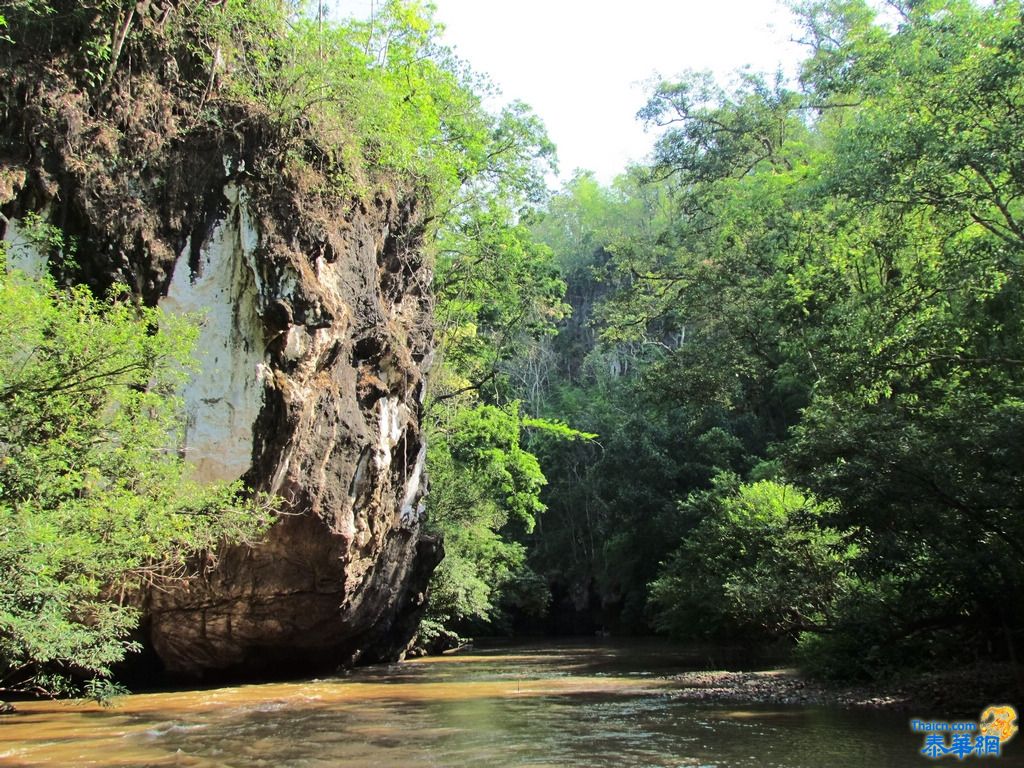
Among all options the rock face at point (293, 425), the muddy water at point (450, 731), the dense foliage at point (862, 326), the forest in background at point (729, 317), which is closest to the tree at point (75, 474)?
the forest in background at point (729, 317)

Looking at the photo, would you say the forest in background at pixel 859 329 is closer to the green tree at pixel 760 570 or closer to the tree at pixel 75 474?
the green tree at pixel 760 570

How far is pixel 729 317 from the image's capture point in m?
16.3

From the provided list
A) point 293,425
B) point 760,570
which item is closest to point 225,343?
point 293,425

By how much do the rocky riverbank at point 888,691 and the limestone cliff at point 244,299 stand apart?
20.2 ft

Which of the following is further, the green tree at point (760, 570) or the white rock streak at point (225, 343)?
the green tree at point (760, 570)

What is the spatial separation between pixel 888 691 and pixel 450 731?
5342 mm

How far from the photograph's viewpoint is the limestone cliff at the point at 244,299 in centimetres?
1019

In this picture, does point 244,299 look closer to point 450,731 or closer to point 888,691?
point 450,731

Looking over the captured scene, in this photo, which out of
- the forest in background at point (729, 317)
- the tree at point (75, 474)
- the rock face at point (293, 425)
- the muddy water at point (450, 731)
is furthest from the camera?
the rock face at point (293, 425)

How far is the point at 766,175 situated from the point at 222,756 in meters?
15.9

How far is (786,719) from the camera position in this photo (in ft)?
27.8

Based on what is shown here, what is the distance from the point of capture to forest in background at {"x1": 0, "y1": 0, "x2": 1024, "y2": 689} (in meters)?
7.81

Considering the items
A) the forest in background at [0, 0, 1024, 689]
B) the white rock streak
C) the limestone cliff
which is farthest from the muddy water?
the white rock streak

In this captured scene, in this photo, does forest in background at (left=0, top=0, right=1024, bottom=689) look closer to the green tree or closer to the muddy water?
the green tree
